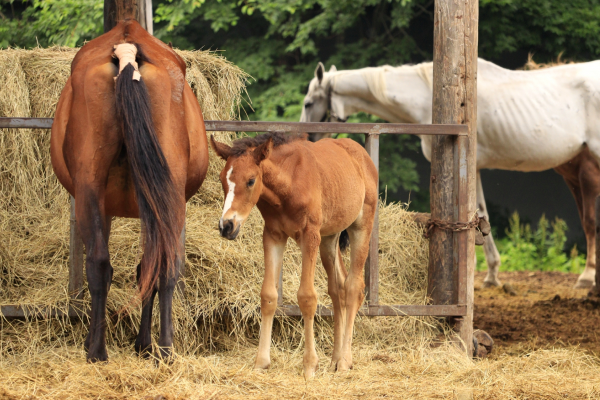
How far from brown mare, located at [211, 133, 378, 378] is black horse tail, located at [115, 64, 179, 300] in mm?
290

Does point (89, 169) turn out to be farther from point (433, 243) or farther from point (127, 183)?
point (433, 243)

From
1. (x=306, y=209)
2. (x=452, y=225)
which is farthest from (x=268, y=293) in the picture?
(x=452, y=225)

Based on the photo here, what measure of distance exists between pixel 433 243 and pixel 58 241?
281 cm

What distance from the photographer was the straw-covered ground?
3.44m

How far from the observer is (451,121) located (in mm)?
5070

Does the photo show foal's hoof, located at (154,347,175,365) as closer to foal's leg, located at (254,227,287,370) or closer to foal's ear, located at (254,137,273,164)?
foal's leg, located at (254,227,287,370)

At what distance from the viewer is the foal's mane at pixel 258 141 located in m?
3.57

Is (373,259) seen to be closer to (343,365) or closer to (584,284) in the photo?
(343,365)

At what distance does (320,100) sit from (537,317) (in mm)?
3769

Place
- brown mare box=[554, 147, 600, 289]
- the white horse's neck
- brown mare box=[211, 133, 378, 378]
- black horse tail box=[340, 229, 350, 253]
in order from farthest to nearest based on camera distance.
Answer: brown mare box=[554, 147, 600, 289] < the white horse's neck < black horse tail box=[340, 229, 350, 253] < brown mare box=[211, 133, 378, 378]

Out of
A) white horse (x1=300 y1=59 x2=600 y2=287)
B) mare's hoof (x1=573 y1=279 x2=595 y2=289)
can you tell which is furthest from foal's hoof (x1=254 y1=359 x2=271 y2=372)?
mare's hoof (x1=573 y1=279 x2=595 y2=289)

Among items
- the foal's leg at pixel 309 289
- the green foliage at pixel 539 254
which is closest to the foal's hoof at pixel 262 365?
the foal's leg at pixel 309 289

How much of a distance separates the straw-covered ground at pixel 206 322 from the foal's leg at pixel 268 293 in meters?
0.12

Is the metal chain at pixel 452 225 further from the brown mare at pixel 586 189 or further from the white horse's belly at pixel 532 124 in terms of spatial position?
Answer: the brown mare at pixel 586 189
